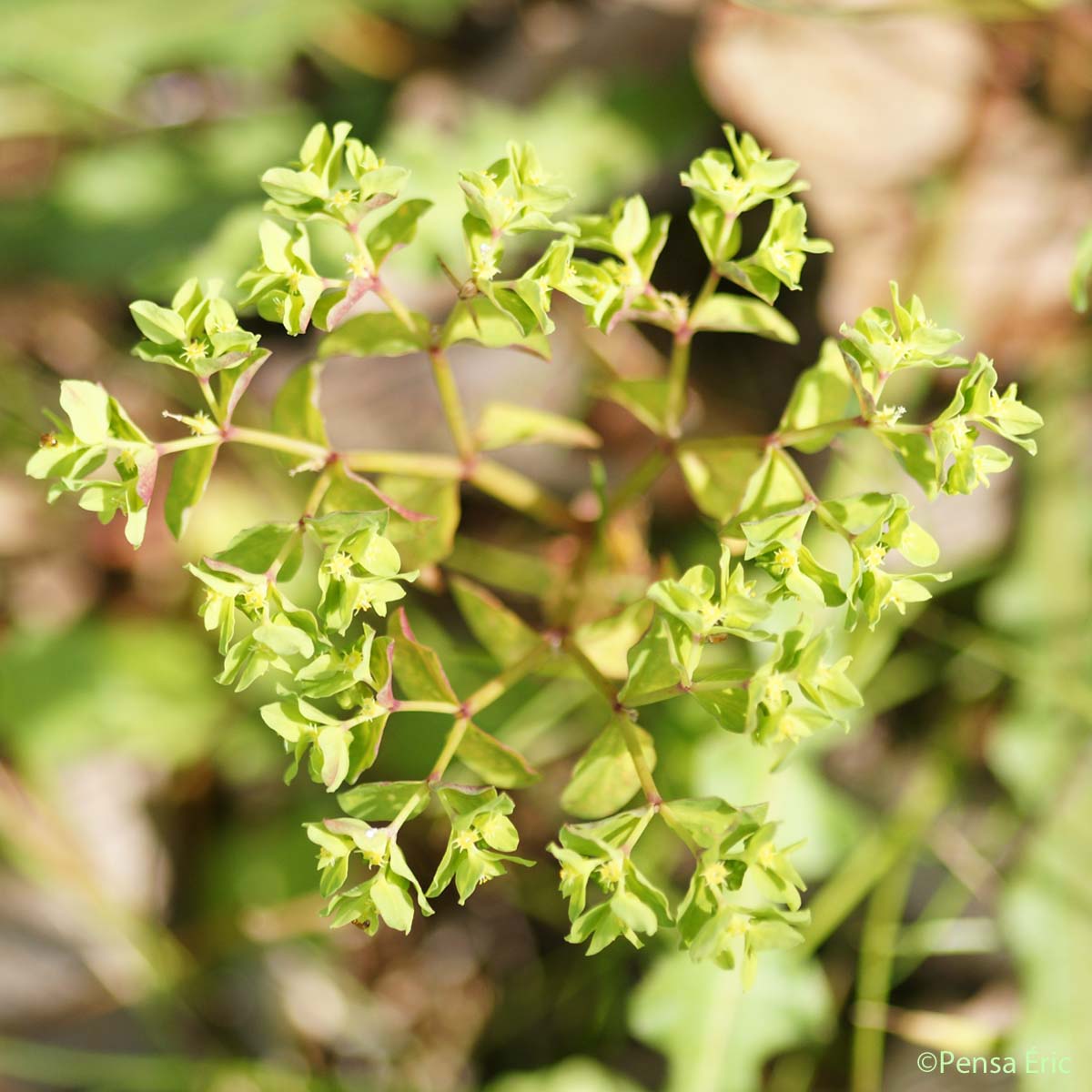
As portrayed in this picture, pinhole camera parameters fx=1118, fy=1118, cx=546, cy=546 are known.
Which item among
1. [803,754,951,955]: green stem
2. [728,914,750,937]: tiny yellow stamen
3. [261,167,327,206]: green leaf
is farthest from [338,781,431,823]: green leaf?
[803,754,951,955]: green stem

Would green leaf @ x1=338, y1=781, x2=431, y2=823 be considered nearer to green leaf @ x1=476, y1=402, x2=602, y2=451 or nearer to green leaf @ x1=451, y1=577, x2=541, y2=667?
green leaf @ x1=451, y1=577, x2=541, y2=667

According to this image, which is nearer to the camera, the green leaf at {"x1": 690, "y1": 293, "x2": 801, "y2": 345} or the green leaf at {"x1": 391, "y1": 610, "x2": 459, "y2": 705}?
the green leaf at {"x1": 391, "y1": 610, "x2": 459, "y2": 705}

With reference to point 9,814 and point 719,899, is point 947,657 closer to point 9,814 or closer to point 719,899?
point 719,899

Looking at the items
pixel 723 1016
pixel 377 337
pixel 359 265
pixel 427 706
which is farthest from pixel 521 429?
pixel 723 1016

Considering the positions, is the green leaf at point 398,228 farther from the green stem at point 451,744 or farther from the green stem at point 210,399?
the green stem at point 451,744

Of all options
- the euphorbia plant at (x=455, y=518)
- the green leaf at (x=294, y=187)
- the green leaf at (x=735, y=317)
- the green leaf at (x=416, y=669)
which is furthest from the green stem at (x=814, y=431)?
the green leaf at (x=294, y=187)

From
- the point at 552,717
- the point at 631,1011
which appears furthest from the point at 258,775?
the point at 631,1011
